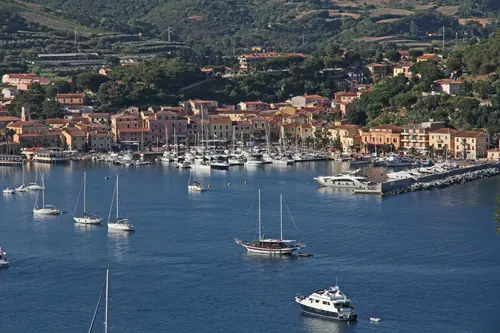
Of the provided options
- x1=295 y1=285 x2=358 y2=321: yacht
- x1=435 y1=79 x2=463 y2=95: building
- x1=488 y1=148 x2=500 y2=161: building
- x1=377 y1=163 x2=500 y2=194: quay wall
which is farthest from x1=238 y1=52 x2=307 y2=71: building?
x1=295 y1=285 x2=358 y2=321: yacht

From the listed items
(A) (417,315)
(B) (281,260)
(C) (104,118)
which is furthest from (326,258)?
(C) (104,118)

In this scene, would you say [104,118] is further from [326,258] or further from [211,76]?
[326,258]

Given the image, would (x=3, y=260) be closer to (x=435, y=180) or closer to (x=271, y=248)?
(x=271, y=248)

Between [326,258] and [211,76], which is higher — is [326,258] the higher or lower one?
the lower one

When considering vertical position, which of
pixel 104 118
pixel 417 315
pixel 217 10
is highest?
pixel 217 10

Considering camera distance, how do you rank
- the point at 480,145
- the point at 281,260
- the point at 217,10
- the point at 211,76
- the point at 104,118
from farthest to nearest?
1. the point at 217,10
2. the point at 211,76
3. the point at 104,118
4. the point at 480,145
5. the point at 281,260

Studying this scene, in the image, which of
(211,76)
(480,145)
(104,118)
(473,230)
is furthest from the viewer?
(211,76)

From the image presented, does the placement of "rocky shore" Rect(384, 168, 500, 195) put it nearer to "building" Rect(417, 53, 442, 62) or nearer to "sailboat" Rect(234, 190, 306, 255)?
"sailboat" Rect(234, 190, 306, 255)
